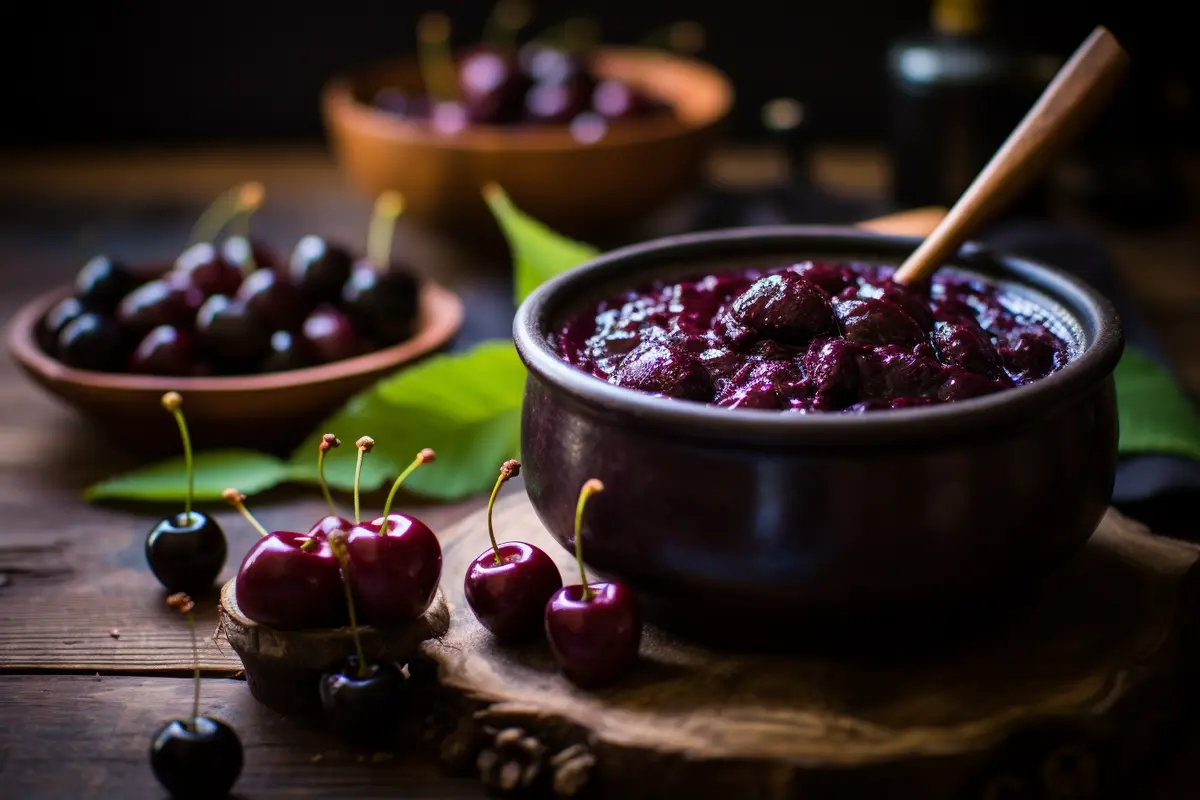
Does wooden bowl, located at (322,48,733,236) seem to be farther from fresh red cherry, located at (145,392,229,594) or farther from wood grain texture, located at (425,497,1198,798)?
wood grain texture, located at (425,497,1198,798)

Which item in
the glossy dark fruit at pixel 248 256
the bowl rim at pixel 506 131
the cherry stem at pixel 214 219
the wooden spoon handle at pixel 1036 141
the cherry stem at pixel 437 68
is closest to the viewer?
the wooden spoon handle at pixel 1036 141

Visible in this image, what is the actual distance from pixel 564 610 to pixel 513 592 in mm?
80

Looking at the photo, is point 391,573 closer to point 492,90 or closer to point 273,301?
point 273,301

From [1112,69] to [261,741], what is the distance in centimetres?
104

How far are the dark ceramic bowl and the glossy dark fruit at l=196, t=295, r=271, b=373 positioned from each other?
2.31 ft

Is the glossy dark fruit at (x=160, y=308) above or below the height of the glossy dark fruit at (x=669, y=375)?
below

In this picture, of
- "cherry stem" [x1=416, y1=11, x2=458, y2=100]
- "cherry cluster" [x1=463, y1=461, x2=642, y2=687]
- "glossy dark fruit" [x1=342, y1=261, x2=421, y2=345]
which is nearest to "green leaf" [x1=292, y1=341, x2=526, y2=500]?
"glossy dark fruit" [x1=342, y1=261, x2=421, y2=345]

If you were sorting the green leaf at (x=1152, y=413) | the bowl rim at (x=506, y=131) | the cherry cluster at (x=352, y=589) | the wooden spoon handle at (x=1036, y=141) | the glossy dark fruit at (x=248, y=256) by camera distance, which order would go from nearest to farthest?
the cherry cluster at (x=352, y=589) → the wooden spoon handle at (x=1036, y=141) → the green leaf at (x=1152, y=413) → the glossy dark fruit at (x=248, y=256) → the bowl rim at (x=506, y=131)

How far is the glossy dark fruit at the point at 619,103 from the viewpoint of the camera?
244cm

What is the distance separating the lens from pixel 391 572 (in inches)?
45.8

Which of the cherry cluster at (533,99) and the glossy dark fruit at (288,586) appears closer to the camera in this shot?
the glossy dark fruit at (288,586)

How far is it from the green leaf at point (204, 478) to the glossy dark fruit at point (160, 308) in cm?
22

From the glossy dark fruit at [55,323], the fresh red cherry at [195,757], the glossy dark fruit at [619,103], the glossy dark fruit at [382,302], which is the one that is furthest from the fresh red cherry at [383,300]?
the fresh red cherry at [195,757]

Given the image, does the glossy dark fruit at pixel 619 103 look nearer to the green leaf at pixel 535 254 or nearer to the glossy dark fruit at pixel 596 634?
the green leaf at pixel 535 254
